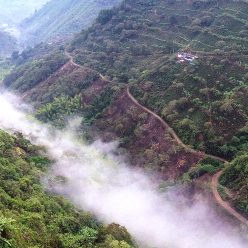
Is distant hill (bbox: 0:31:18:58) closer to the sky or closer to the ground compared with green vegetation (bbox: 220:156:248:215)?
closer to the sky

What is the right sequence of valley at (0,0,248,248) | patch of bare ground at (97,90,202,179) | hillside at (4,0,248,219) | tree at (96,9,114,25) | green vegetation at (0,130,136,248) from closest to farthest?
1. green vegetation at (0,130,136,248)
2. valley at (0,0,248,248)
3. patch of bare ground at (97,90,202,179)
4. hillside at (4,0,248,219)
5. tree at (96,9,114,25)

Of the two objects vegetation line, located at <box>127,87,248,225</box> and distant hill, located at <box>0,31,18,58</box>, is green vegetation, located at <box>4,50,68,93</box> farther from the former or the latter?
distant hill, located at <box>0,31,18,58</box>

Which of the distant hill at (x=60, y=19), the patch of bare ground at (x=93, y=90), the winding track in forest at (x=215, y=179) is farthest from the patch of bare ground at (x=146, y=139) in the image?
the distant hill at (x=60, y=19)

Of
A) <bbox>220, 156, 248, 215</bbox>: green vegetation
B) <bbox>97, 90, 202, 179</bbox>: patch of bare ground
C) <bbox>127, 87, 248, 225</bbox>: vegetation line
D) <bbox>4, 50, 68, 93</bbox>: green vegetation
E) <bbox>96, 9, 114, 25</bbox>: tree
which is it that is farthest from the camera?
<bbox>96, 9, 114, 25</bbox>: tree

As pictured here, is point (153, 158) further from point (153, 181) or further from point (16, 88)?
point (16, 88)

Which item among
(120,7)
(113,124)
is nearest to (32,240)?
(113,124)

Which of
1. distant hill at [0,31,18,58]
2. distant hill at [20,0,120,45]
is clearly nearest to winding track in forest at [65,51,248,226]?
distant hill at [20,0,120,45]
